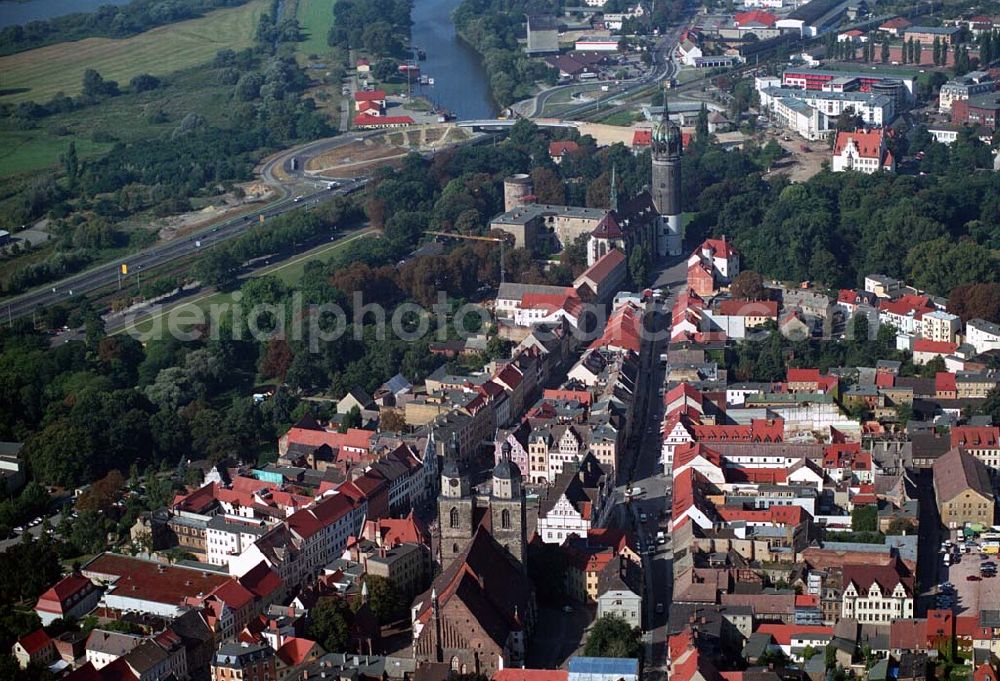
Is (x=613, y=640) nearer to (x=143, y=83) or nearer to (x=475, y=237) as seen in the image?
(x=475, y=237)

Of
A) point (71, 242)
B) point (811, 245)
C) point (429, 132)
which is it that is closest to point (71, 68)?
point (429, 132)

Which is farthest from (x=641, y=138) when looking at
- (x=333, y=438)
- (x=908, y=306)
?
(x=333, y=438)

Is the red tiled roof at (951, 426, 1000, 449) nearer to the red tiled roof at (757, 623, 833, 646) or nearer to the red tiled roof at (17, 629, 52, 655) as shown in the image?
the red tiled roof at (757, 623, 833, 646)

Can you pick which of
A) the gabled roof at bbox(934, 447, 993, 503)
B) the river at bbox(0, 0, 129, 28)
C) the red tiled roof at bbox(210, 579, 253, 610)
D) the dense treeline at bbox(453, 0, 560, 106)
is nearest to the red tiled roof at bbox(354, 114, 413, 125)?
the dense treeline at bbox(453, 0, 560, 106)

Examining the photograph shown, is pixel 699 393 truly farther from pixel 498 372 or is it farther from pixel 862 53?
pixel 862 53

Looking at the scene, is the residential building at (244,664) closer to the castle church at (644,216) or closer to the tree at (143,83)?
the castle church at (644,216)

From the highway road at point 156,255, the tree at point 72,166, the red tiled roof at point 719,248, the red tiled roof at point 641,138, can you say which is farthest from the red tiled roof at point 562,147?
the tree at point 72,166
